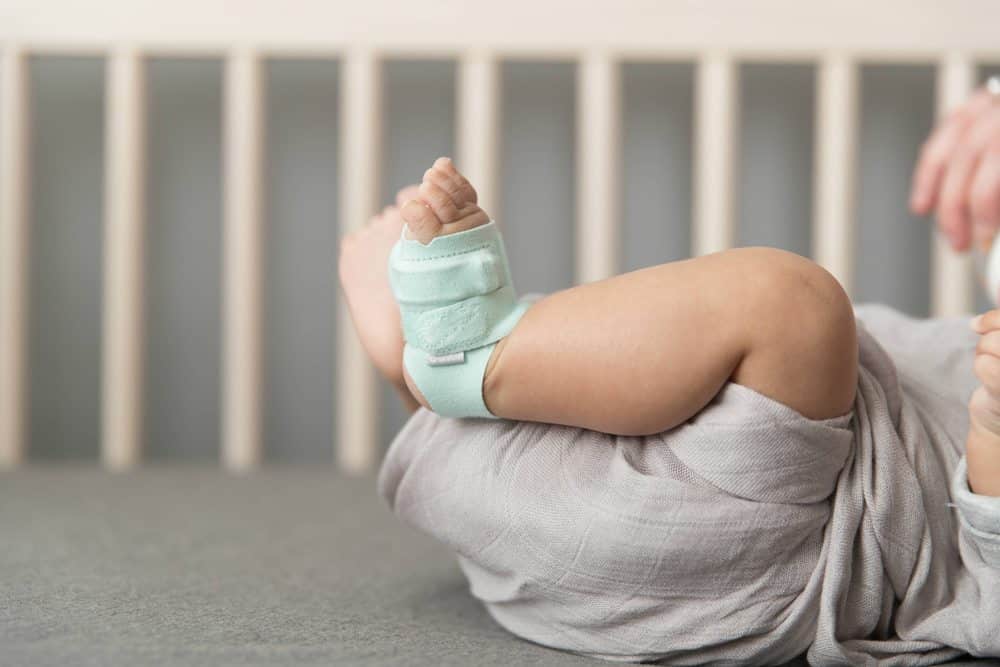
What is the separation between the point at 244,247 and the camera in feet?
4.20

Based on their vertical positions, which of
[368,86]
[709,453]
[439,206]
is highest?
[368,86]

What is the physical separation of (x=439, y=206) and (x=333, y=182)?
3.03 feet

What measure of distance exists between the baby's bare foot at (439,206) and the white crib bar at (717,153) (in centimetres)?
80

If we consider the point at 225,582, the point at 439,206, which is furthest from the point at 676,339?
the point at 225,582

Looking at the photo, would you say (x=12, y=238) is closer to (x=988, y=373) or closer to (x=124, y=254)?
(x=124, y=254)

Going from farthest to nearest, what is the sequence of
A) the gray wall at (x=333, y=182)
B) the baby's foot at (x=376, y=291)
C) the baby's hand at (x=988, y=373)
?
the gray wall at (x=333, y=182) < the baby's foot at (x=376, y=291) < the baby's hand at (x=988, y=373)

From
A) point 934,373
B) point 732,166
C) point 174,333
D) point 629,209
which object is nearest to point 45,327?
point 174,333

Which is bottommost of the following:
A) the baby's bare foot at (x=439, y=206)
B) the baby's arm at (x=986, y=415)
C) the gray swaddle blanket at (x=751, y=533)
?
the gray swaddle blanket at (x=751, y=533)

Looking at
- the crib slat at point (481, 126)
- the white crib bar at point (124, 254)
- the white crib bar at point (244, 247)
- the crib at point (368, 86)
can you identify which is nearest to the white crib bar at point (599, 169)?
the crib at point (368, 86)

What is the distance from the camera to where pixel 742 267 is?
1.68 ft

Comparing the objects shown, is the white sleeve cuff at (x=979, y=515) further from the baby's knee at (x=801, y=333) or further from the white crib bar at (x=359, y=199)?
the white crib bar at (x=359, y=199)

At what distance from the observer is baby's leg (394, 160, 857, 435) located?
502mm

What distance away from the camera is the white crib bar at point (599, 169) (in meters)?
1.29

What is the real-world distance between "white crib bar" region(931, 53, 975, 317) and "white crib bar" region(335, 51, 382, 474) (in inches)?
25.3
